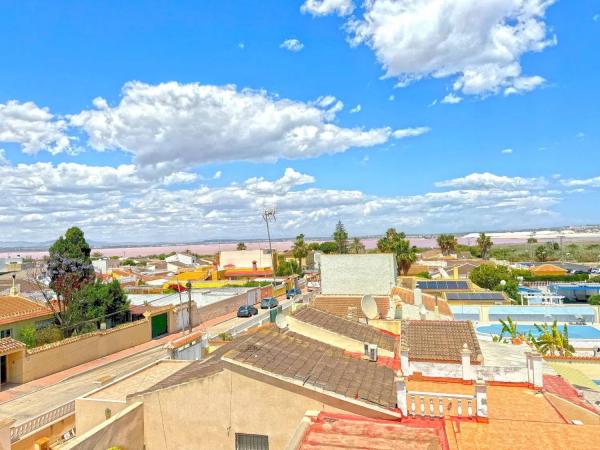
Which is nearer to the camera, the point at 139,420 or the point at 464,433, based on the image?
the point at 464,433

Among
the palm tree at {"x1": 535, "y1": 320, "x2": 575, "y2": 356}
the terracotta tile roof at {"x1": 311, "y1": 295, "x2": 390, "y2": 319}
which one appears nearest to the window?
the terracotta tile roof at {"x1": 311, "y1": 295, "x2": 390, "y2": 319}

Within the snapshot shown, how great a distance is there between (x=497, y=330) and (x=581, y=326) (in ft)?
24.2

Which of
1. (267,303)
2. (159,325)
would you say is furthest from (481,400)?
(267,303)

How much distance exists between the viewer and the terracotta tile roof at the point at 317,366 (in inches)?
403

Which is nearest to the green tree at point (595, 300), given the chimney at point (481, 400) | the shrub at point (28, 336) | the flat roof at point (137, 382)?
the chimney at point (481, 400)

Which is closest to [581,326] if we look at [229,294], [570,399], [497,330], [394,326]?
[497,330]

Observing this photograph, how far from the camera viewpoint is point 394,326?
19984 mm

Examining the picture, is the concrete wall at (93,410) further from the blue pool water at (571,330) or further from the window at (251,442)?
the blue pool water at (571,330)

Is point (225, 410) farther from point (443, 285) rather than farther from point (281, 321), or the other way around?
point (443, 285)

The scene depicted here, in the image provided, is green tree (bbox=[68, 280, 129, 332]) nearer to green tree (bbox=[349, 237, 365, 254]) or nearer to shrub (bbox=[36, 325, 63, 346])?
→ shrub (bbox=[36, 325, 63, 346])

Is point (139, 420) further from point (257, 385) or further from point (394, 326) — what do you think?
point (394, 326)

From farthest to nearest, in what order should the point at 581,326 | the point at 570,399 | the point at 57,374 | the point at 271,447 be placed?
the point at 581,326, the point at 57,374, the point at 570,399, the point at 271,447

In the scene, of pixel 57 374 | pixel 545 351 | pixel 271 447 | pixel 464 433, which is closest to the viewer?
pixel 464 433

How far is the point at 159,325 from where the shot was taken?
3759cm
